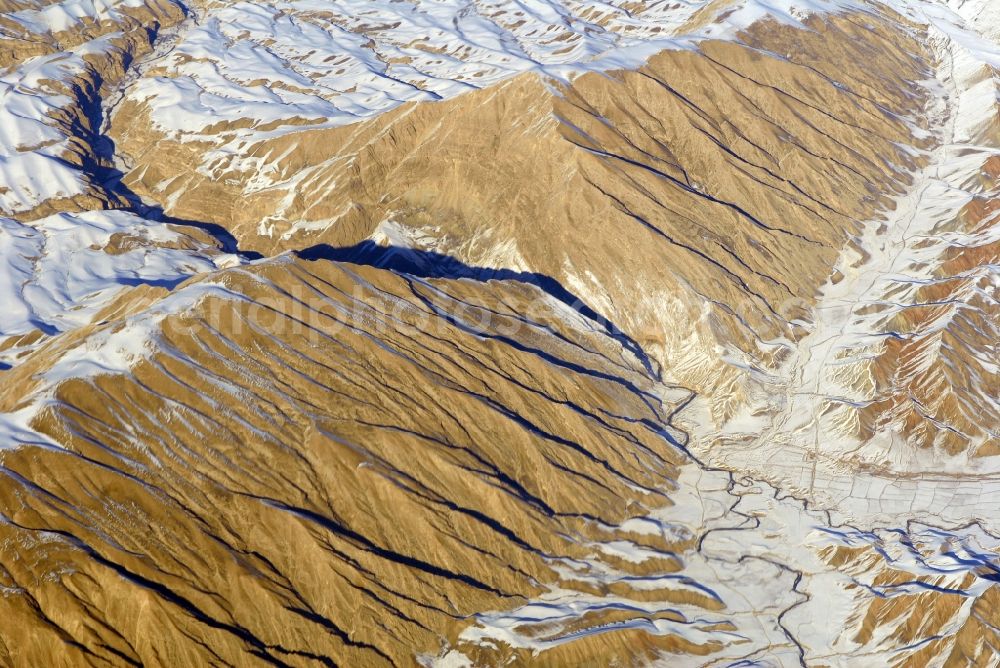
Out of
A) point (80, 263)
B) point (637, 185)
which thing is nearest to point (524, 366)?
point (637, 185)

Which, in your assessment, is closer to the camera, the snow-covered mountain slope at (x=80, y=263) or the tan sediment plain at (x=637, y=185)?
the tan sediment plain at (x=637, y=185)

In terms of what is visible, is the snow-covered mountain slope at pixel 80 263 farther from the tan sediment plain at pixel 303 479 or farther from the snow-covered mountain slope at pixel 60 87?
the tan sediment plain at pixel 303 479

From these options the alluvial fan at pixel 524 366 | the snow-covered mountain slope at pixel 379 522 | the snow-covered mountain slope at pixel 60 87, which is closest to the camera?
the snow-covered mountain slope at pixel 379 522

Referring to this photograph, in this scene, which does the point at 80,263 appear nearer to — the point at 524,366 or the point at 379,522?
the point at 524,366

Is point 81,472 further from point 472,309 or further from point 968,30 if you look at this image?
point 968,30

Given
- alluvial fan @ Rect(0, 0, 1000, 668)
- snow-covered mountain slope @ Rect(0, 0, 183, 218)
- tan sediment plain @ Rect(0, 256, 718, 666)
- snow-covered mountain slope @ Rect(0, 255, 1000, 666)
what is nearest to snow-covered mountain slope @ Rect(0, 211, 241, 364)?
alluvial fan @ Rect(0, 0, 1000, 668)

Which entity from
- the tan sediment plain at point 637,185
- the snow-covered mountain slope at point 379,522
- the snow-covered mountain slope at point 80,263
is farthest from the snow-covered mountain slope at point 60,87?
the snow-covered mountain slope at point 379,522
